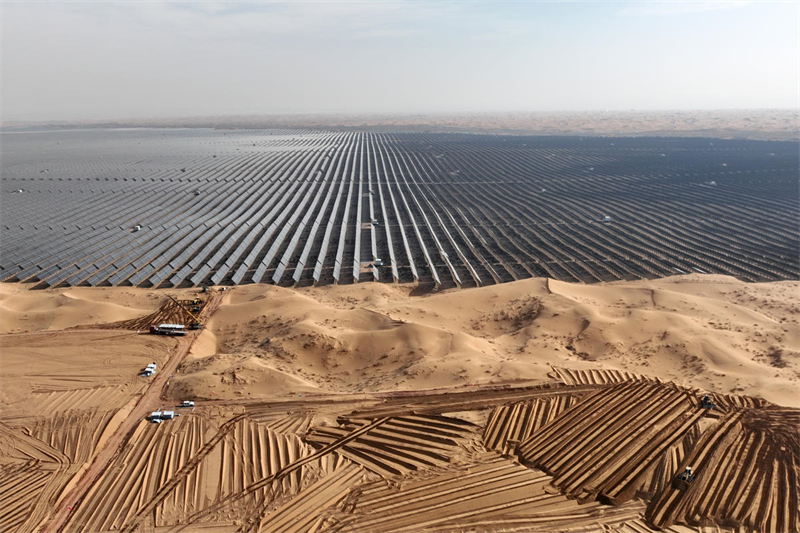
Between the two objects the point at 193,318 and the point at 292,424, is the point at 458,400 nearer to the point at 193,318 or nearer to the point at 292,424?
the point at 292,424

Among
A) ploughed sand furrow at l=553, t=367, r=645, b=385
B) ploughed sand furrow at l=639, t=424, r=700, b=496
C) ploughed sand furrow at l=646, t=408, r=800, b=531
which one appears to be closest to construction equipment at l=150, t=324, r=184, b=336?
ploughed sand furrow at l=553, t=367, r=645, b=385

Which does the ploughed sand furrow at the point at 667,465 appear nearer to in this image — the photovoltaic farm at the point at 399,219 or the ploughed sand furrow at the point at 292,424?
the ploughed sand furrow at the point at 292,424

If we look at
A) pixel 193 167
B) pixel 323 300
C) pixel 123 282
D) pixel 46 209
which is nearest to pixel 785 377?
pixel 323 300

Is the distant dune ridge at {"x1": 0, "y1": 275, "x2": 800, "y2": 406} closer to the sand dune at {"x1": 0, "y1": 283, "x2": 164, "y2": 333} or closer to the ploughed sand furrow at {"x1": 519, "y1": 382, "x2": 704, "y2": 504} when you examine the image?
the sand dune at {"x1": 0, "y1": 283, "x2": 164, "y2": 333}

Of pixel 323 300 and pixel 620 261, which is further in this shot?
pixel 620 261

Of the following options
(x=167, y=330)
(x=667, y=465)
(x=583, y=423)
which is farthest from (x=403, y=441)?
(x=167, y=330)

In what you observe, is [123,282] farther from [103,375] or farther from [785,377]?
[785,377]

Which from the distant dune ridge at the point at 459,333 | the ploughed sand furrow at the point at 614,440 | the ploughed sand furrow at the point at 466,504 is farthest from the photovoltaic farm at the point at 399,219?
the ploughed sand furrow at the point at 466,504
